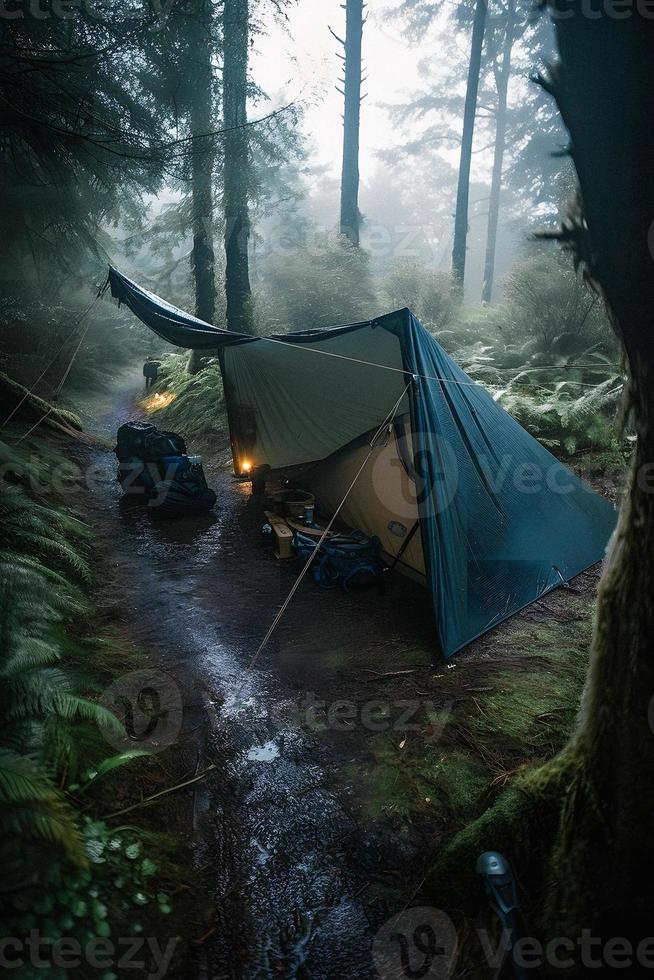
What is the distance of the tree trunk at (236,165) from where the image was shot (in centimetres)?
916

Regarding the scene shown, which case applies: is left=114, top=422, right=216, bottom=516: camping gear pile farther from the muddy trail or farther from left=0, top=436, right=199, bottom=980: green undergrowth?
left=0, top=436, right=199, bottom=980: green undergrowth

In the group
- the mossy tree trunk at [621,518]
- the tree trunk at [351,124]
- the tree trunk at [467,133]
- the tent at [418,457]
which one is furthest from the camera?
the tree trunk at [467,133]

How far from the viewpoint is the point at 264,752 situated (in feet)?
9.61

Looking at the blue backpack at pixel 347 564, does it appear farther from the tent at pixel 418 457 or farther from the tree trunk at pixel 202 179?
the tree trunk at pixel 202 179

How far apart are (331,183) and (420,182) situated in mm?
8179

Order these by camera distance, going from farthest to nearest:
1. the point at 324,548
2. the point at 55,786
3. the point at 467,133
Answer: the point at 467,133, the point at 324,548, the point at 55,786

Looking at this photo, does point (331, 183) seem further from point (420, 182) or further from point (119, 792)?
point (119, 792)

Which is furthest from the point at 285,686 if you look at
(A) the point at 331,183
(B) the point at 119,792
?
(A) the point at 331,183

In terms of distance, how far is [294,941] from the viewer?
1965 mm

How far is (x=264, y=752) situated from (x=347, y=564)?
230 cm

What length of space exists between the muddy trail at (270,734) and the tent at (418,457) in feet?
2.37

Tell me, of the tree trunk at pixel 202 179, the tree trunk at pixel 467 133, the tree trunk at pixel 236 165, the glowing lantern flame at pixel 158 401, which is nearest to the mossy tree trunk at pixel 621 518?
the tree trunk at pixel 202 179

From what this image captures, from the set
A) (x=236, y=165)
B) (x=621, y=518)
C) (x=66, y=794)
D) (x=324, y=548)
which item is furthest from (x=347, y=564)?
(x=236, y=165)

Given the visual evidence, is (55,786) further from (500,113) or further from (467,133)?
(500,113)
